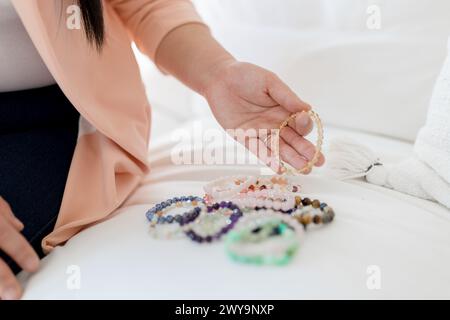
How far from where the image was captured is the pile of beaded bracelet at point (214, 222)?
21.8 inches

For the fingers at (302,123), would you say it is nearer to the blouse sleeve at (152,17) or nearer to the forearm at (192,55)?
the forearm at (192,55)

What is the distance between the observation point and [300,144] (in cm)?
70

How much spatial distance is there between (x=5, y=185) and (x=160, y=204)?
7.6 inches

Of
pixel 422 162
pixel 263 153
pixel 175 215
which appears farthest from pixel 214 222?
pixel 422 162

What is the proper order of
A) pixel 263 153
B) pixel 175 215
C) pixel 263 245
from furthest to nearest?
1. pixel 263 153
2. pixel 175 215
3. pixel 263 245

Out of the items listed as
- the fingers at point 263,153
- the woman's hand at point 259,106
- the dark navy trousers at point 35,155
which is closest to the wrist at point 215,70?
the woman's hand at point 259,106

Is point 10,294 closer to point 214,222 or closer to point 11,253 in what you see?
point 11,253

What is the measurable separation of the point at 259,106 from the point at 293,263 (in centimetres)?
29

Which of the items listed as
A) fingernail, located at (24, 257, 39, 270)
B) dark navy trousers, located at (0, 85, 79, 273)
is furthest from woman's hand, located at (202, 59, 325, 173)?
fingernail, located at (24, 257, 39, 270)

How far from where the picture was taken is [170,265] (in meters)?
0.52

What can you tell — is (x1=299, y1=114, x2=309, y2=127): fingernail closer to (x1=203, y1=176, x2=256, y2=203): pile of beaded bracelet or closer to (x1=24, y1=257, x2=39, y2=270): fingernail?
(x1=203, y1=176, x2=256, y2=203): pile of beaded bracelet

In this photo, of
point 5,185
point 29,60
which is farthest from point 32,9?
point 5,185
